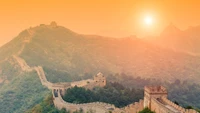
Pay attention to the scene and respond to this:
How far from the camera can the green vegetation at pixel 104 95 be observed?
212 feet

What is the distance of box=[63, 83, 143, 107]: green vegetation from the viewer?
64.6 m

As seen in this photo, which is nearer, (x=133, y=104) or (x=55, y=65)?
(x=133, y=104)

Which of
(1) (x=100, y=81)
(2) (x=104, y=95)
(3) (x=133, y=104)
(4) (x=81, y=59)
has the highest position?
(4) (x=81, y=59)

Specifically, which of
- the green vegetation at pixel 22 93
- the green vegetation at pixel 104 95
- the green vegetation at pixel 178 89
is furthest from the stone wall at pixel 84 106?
the green vegetation at pixel 178 89

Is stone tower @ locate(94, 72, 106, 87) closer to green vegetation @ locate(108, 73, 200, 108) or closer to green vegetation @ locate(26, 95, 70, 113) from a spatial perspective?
green vegetation @ locate(26, 95, 70, 113)

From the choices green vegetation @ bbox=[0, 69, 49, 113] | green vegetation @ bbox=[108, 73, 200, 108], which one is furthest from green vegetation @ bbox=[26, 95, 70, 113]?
green vegetation @ bbox=[108, 73, 200, 108]

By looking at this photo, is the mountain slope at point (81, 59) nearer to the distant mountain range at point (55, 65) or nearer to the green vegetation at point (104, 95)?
the distant mountain range at point (55, 65)

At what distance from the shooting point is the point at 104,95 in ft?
225

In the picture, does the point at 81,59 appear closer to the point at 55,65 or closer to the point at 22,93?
the point at 55,65

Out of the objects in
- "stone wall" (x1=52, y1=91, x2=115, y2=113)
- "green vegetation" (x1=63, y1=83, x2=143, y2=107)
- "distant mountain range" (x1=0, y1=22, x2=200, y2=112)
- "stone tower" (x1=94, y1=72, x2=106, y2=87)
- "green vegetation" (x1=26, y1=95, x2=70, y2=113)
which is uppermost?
"distant mountain range" (x1=0, y1=22, x2=200, y2=112)

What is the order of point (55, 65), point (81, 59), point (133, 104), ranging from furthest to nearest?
point (81, 59) < point (55, 65) < point (133, 104)

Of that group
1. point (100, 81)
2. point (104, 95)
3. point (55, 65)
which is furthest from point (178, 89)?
point (104, 95)

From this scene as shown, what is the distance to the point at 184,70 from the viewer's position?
188750 mm

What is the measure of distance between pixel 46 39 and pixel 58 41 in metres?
11.6
